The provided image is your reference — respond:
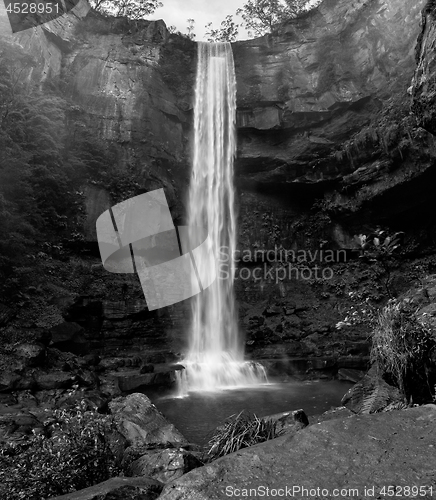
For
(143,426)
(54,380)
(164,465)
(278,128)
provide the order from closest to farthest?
(164,465) → (143,426) → (54,380) → (278,128)

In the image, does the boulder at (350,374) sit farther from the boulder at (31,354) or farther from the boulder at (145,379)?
the boulder at (31,354)

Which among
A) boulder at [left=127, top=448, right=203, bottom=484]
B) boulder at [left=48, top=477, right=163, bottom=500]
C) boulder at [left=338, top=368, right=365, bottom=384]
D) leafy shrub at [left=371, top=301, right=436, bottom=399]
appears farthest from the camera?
boulder at [left=338, top=368, right=365, bottom=384]

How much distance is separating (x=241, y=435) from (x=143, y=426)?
6.94ft

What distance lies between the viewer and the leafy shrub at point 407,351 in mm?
4781

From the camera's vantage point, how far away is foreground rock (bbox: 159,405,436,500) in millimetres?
2207

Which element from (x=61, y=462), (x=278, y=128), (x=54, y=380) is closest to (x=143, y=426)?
(x=61, y=462)

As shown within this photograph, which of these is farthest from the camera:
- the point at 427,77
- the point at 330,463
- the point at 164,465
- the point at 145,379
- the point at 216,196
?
the point at 216,196

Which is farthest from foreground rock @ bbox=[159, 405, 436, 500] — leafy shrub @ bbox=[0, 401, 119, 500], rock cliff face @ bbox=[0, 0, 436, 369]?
rock cliff face @ bbox=[0, 0, 436, 369]

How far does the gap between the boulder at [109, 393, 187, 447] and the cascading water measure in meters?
7.42

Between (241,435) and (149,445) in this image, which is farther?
(149,445)

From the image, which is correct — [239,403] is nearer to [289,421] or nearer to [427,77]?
[289,421]

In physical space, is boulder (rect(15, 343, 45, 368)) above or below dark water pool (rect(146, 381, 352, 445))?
above

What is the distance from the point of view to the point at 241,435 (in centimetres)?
475

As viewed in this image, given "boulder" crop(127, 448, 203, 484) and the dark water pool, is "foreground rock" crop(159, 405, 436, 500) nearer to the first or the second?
"boulder" crop(127, 448, 203, 484)
